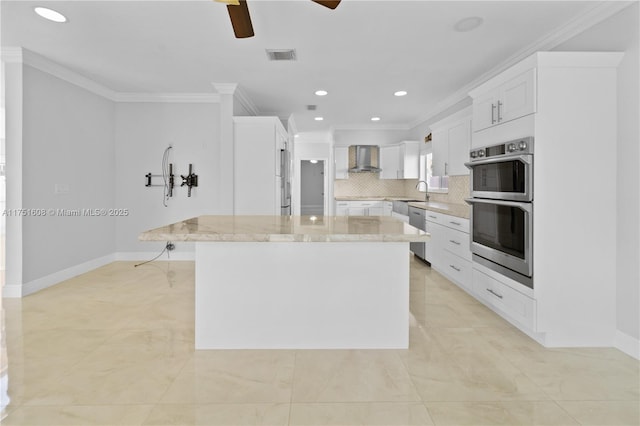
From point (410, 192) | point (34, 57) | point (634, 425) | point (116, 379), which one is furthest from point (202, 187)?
point (634, 425)

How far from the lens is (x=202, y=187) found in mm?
5164

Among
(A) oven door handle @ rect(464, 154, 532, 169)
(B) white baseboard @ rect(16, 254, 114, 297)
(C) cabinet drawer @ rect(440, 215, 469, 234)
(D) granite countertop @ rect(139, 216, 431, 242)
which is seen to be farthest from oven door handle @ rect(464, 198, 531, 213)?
(B) white baseboard @ rect(16, 254, 114, 297)

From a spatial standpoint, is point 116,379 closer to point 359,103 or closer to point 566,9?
point 566,9

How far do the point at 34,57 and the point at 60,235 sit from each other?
194 cm

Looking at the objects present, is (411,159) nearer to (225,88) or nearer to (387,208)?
(387,208)

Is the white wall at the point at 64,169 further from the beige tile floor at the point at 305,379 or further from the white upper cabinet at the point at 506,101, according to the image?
the white upper cabinet at the point at 506,101

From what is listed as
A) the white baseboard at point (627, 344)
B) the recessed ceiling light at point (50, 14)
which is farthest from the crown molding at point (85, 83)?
the white baseboard at point (627, 344)

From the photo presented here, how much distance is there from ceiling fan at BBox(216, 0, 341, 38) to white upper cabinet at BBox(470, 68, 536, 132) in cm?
149

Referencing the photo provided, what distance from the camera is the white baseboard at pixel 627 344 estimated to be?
2.28 m

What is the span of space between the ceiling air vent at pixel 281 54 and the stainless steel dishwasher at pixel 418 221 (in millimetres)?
2656

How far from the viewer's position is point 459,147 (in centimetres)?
465

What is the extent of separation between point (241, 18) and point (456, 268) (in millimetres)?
A: 3167

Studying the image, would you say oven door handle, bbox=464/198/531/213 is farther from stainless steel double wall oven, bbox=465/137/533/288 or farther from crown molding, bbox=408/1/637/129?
crown molding, bbox=408/1/637/129

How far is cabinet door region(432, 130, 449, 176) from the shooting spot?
200 inches
